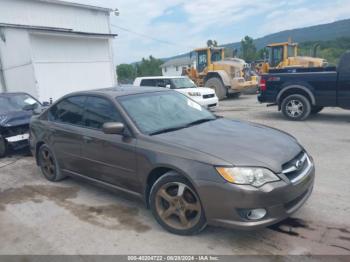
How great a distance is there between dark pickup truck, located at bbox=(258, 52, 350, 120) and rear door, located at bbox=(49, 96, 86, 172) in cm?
688

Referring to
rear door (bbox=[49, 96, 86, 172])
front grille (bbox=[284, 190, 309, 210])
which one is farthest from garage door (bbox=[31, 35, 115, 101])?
front grille (bbox=[284, 190, 309, 210])

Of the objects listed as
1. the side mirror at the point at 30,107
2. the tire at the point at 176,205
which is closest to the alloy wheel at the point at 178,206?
the tire at the point at 176,205

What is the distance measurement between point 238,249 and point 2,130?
236 inches

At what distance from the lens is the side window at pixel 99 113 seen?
4008 mm

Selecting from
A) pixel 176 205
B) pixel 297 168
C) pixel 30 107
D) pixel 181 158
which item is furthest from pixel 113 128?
pixel 30 107

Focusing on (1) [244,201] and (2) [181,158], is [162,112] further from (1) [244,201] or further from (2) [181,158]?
(1) [244,201]

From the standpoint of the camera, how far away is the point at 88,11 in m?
18.8

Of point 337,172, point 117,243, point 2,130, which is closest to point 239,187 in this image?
point 117,243

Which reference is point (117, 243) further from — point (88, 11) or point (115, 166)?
point (88, 11)

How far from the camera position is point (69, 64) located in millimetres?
14961

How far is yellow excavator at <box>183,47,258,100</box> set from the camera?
639 inches

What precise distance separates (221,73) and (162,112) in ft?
42.0

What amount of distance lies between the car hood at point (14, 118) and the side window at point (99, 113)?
346cm

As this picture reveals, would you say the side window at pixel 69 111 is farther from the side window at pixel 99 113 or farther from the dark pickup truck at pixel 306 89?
the dark pickup truck at pixel 306 89
